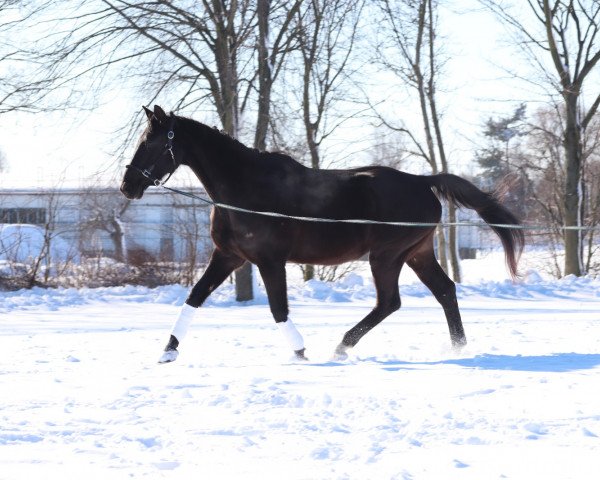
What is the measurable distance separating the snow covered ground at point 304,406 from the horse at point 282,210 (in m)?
0.57

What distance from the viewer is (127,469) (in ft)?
12.7

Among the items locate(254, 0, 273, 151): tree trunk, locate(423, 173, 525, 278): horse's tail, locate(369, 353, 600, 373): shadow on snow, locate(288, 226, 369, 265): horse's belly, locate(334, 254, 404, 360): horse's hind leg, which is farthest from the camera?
locate(254, 0, 273, 151): tree trunk

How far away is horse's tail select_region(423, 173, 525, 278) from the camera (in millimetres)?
8625

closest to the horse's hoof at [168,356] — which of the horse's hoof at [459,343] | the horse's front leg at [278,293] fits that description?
the horse's front leg at [278,293]

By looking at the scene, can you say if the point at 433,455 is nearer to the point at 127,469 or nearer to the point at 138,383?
the point at 127,469

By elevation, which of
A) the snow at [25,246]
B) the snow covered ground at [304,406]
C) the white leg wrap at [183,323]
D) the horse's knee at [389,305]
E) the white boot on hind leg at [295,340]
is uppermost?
the snow at [25,246]

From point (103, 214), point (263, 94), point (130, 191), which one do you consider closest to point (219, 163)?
point (130, 191)

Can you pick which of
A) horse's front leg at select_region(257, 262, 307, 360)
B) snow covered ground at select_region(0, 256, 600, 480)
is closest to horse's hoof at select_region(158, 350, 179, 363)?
snow covered ground at select_region(0, 256, 600, 480)

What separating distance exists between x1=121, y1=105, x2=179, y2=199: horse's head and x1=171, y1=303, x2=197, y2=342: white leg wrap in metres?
1.07

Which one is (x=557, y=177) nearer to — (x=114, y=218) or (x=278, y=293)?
(x=114, y=218)

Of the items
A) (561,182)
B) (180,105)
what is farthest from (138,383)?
(561,182)

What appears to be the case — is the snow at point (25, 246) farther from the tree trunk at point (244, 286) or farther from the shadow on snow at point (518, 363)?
the shadow on snow at point (518, 363)

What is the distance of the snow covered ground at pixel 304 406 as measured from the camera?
3969 millimetres

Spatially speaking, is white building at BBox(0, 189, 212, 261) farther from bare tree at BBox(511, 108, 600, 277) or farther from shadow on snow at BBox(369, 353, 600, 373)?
bare tree at BBox(511, 108, 600, 277)
